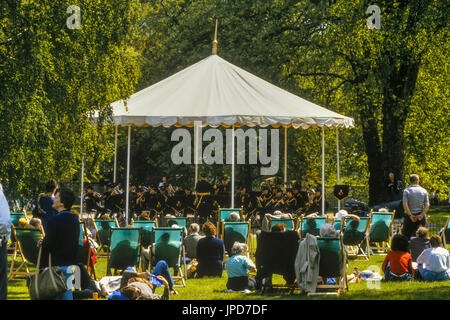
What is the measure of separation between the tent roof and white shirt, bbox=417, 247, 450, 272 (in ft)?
24.1

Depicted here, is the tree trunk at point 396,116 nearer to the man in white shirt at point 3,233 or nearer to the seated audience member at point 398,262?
the seated audience member at point 398,262

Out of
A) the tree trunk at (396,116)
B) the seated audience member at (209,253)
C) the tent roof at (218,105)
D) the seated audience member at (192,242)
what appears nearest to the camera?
the seated audience member at (209,253)

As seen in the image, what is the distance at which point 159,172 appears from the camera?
33469 mm

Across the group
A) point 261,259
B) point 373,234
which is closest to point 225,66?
point 373,234

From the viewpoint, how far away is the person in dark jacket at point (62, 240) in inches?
292

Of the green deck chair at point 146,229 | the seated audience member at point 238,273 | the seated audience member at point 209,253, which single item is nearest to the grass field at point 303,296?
the seated audience member at point 238,273

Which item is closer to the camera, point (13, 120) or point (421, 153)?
point (13, 120)

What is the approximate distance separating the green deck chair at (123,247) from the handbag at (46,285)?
4.44m

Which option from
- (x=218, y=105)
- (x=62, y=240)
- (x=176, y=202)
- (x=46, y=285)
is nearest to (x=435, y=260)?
(x=62, y=240)

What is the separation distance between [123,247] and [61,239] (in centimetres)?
433

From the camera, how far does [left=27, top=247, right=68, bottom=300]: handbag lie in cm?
715

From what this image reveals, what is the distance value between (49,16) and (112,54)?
110 inches

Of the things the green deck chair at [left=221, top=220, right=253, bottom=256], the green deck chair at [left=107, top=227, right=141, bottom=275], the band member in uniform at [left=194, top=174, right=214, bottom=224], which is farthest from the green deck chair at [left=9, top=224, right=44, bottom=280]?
the band member in uniform at [left=194, top=174, right=214, bottom=224]

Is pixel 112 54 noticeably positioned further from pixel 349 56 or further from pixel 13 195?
pixel 349 56
